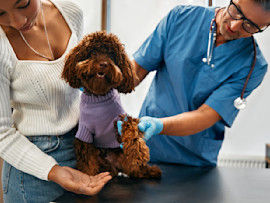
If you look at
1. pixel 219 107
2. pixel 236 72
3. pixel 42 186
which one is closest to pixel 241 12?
pixel 236 72

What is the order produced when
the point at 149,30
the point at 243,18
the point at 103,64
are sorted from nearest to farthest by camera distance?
1. the point at 103,64
2. the point at 243,18
3. the point at 149,30

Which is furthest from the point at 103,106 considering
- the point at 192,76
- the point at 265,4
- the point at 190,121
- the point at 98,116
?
the point at 265,4

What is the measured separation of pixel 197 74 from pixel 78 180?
0.83 m

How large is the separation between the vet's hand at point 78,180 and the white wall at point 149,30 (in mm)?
2188

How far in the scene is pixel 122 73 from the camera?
37.4 inches

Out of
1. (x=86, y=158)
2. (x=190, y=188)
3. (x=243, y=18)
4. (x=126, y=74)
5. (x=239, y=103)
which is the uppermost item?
(x=243, y=18)

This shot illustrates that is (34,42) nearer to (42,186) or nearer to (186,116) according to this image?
(42,186)

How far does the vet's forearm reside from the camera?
1226 mm

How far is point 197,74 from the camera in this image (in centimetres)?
142

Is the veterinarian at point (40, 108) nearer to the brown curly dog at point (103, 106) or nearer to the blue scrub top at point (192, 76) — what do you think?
the brown curly dog at point (103, 106)

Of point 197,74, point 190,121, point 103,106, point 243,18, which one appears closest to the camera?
point 103,106

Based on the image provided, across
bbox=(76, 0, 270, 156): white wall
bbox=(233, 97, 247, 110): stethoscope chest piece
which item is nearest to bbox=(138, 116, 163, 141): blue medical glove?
bbox=(233, 97, 247, 110): stethoscope chest piece

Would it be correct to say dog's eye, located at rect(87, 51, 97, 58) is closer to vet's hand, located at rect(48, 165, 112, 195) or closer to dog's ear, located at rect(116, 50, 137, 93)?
dog's ear, located at rect(116, 50, 137, 93)

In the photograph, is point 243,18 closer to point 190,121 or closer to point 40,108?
point 190,121
